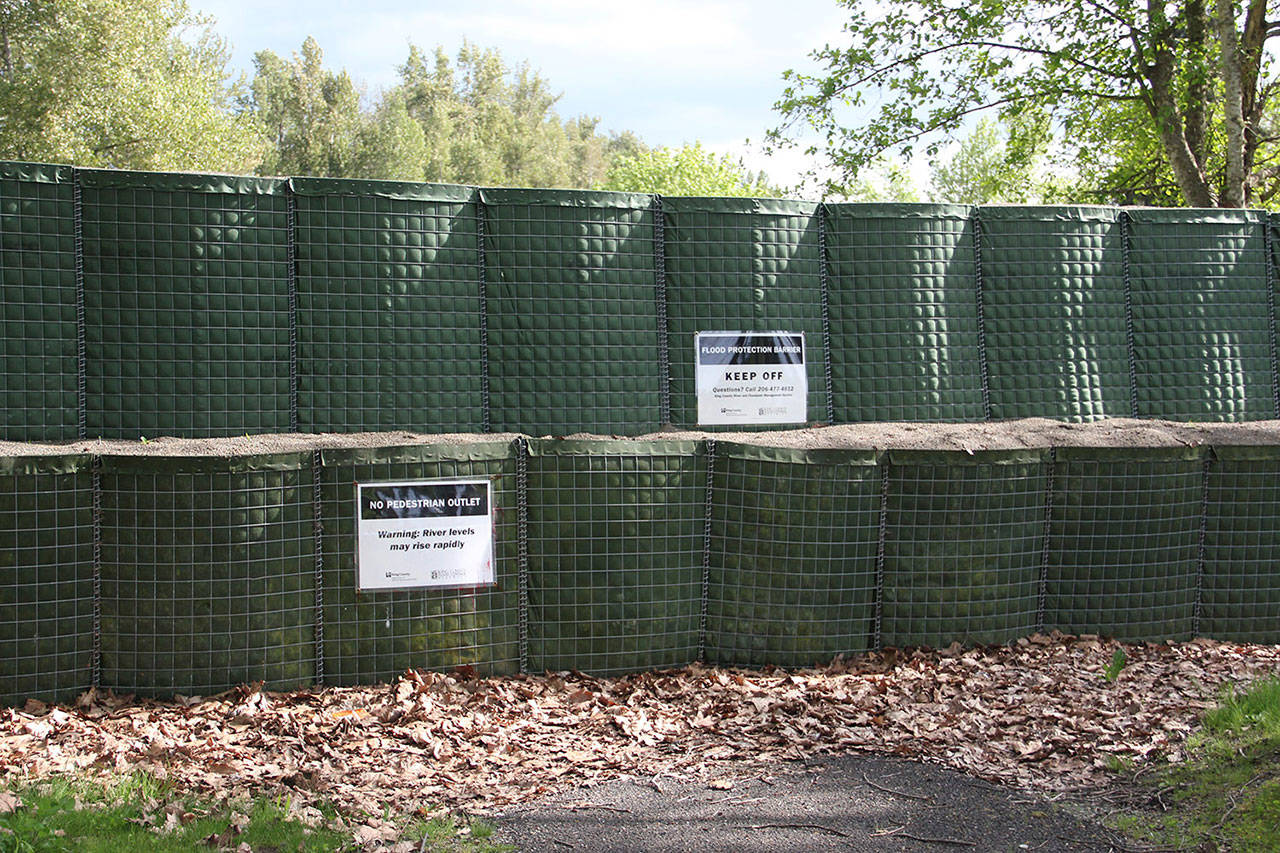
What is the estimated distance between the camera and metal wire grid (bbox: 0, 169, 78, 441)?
19.2 ft

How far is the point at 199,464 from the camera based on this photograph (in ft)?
18.5

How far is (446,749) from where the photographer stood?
5121 mm

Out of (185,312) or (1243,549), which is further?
(1243,549)

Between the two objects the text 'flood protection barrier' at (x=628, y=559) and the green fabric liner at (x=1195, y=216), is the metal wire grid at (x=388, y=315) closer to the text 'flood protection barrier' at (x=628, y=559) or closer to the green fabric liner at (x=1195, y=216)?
the text 'flood protection barrier' at (x=628, y=559)

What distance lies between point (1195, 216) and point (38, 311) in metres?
8.12

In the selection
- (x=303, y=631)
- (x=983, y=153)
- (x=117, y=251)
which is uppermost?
(x=983, y=153)

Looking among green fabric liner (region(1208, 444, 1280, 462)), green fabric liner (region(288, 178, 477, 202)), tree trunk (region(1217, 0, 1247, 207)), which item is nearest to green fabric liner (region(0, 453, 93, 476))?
green fabric liner (region(288, 178, 477, 202))

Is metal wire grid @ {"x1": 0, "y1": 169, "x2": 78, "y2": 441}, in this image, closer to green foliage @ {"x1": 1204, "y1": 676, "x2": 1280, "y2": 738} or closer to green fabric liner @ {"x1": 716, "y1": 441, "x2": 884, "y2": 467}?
green fabric liner @ {"x1": 716, "y1": 441, "x2": 884, "y2": 467}

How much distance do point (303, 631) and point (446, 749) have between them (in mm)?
1318

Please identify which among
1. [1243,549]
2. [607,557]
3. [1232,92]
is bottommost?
[1243,549]

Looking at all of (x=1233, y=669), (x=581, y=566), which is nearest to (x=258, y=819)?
(x=581, y=566)

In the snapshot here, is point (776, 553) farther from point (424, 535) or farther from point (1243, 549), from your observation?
point (1243, 549)

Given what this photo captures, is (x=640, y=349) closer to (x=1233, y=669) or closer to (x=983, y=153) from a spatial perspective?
(x=1233, y=669)

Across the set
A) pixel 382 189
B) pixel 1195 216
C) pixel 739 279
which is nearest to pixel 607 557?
pixel 739 279
